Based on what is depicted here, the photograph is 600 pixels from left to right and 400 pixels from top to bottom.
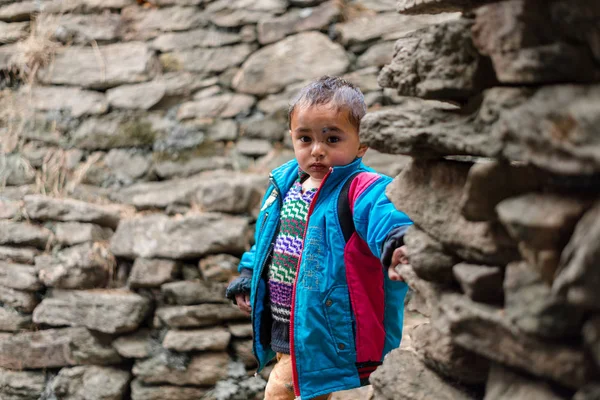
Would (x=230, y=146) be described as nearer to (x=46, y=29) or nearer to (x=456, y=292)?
(x=46, y=29)

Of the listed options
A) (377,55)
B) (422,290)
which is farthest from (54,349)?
(422,290)

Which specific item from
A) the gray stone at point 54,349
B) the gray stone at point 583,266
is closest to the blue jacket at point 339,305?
the gray stone at point 583,266

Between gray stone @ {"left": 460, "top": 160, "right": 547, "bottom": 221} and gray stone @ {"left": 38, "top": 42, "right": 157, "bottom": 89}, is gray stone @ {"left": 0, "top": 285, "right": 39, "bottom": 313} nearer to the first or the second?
gray stone @ {"left": 38, "top": 42, "right": 157, "bottom": 89}

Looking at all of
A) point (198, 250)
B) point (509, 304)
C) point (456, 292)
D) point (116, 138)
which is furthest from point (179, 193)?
point (509, 304)

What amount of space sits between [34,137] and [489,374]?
385 centimetres

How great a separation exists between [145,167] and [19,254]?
3.14 feet

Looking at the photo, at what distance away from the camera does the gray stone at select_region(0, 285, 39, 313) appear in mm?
3844

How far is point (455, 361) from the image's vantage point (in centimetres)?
143

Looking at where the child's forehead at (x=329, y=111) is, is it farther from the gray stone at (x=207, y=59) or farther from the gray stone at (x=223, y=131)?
the gray stone at (x=207, y=59)

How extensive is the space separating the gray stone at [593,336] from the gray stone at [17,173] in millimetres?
3954

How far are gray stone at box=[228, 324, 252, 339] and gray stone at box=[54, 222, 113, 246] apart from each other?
1.05 m

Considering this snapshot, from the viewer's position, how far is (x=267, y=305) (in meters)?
2.31

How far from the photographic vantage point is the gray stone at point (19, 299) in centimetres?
384

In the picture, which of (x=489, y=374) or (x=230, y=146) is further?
(x=230, y=146)
